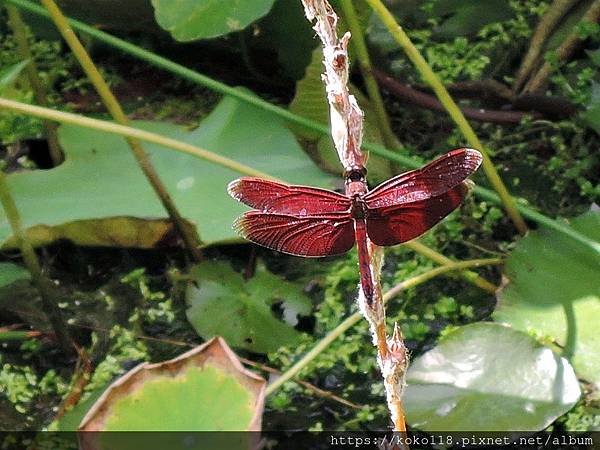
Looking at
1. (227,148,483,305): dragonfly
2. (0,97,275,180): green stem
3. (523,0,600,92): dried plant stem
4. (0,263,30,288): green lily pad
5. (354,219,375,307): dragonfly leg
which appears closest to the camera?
(354,219,375,307): dragonfly leg

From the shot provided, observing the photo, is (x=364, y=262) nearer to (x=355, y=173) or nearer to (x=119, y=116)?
(x=355, y=173)

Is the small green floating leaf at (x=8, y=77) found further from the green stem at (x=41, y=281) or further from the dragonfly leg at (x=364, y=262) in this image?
the dragonfly leg at (x=364, y=262)

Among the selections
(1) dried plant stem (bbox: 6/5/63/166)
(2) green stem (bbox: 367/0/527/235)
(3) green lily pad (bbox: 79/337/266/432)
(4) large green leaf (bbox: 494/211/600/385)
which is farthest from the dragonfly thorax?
(1) dried plant stem (bbox: 6/5/63/166)

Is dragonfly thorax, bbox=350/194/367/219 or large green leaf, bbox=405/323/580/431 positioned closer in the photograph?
dragonfly thorax, bbox=350/194/367/219

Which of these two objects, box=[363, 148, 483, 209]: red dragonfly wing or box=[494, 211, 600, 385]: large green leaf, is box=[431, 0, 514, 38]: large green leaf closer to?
box=[494, 211, 600, 385]: large green leaf

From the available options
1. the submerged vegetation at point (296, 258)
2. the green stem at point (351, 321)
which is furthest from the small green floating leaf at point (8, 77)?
the green stem at point (351, 321)

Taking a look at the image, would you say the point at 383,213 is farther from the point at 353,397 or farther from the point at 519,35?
the point at 519,35
